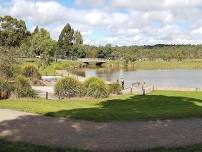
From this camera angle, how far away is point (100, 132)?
15.0 meters

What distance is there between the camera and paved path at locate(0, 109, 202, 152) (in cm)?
1334

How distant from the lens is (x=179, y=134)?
1502 centimetres

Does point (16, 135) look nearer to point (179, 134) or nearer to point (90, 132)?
point (90, 132)

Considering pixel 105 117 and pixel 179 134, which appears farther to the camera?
pixel 105 117

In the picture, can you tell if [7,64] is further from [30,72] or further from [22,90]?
[22,90]

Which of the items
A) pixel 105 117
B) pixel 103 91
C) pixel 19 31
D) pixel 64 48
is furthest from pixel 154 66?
pixel 105 117

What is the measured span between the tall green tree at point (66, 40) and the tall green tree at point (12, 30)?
32.4 metres

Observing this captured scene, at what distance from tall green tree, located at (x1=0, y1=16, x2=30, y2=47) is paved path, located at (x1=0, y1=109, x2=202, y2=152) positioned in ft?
238

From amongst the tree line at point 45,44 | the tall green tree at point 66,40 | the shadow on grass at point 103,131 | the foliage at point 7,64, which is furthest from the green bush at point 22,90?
the tall green tree at point 66,40

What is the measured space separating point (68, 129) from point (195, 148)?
4.84 m

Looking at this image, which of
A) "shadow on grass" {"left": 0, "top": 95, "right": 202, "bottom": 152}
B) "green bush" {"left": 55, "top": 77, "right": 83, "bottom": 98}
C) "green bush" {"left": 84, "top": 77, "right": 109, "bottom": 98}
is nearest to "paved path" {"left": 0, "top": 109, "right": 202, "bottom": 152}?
"shadow on grass" {"left": 0, "top": 95, "right": 202, "bottom": 152}

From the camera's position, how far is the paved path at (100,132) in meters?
13.3

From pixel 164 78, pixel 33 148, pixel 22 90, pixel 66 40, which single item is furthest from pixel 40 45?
pixel 33 148

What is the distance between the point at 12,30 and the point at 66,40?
3901 cm
